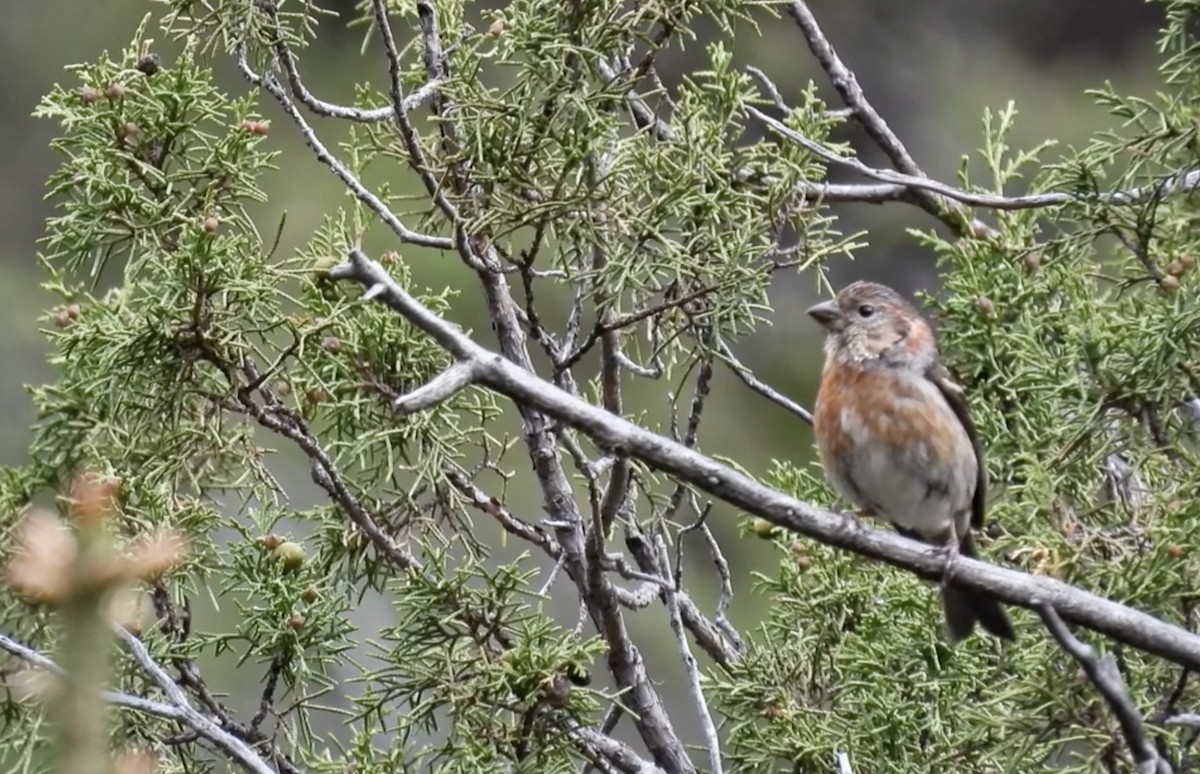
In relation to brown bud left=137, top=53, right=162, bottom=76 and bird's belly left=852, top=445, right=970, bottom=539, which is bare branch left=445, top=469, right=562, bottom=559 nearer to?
bird's belly left=852, top=445, right=970, bottom=539

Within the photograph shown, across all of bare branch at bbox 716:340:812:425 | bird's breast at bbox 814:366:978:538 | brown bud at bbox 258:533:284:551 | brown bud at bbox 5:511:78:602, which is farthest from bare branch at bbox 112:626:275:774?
brown bud at bbox 5:511:78:602

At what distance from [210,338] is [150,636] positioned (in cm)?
52

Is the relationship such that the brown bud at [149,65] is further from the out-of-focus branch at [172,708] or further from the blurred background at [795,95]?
the blurred background at [795,95]

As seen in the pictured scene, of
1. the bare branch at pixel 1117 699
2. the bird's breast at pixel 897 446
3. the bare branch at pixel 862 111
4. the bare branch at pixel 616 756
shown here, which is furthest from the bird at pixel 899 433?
the bare branch at pixel 1117 699

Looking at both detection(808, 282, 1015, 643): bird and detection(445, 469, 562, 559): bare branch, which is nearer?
detection(445, 469, 562, 559): bare branch

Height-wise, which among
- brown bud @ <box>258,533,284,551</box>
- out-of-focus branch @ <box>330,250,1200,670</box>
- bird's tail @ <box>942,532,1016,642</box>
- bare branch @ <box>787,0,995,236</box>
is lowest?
out-of-focus branch @ <box>330,250,1200,670</box>

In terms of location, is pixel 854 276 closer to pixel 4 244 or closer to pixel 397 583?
pixel 4 244

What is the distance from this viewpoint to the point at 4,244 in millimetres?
9734

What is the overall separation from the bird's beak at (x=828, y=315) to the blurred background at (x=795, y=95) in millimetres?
→ 4788

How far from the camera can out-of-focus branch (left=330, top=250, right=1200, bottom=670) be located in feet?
5.54

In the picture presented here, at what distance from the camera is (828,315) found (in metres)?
2.97

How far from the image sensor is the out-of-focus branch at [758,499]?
169 cm

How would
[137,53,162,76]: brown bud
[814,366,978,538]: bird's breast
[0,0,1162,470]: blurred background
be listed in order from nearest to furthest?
[137,53,162,76]: brown bud → [814,366,978,538]: bird's breast → [0,0,1162,470]: blurred background

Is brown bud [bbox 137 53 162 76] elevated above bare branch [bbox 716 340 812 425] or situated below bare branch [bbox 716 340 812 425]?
above
